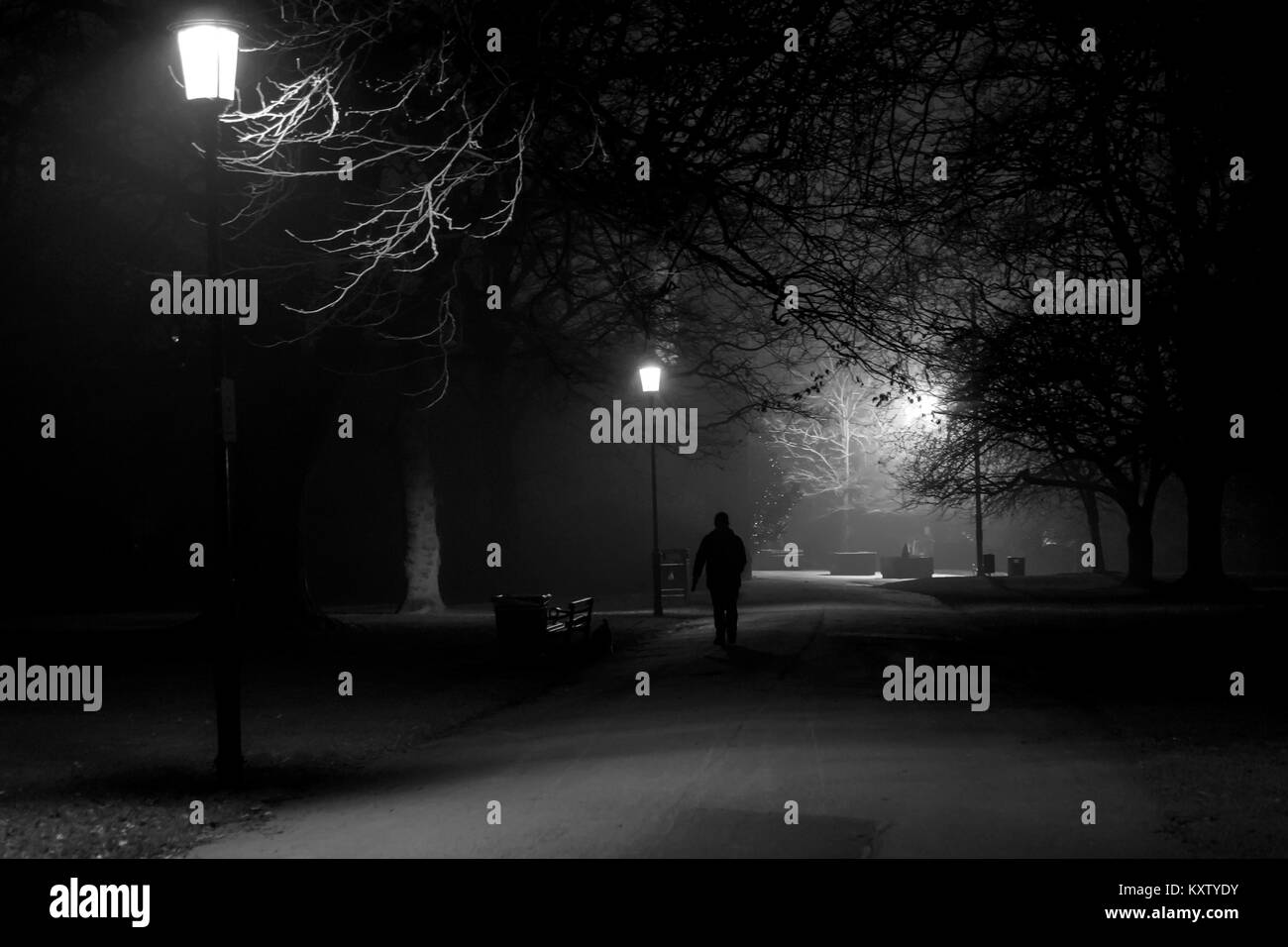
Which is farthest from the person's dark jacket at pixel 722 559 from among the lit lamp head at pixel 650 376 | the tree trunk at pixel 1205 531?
the tree trunk at pixel 1205 531

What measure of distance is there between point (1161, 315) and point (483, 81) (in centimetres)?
690

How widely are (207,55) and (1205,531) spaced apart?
93.9 ft

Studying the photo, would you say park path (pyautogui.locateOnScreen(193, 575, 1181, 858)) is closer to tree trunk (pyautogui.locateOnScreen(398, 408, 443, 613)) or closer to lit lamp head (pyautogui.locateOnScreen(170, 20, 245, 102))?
lit lamp head (pyautogui.locateOnScreen(170, 20, 245, 102))

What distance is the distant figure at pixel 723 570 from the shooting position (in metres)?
18.9

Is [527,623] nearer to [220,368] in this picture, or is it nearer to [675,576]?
[220,368]

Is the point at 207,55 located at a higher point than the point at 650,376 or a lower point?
higher

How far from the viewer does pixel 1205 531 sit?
32.6 meters

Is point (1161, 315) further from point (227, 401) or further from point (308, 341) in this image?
point (308, 341)

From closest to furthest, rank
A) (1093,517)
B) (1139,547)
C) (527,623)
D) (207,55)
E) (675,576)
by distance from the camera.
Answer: (207,55)
(527,623)
(675,576)
(1139,547)
(1093,517)

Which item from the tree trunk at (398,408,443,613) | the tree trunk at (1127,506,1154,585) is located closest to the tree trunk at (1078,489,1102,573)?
the tree trunk at (1127,506,1154,585)

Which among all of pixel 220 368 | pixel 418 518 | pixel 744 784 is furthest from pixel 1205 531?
pixel 220 368

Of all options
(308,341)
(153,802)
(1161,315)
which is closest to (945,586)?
(308,341)

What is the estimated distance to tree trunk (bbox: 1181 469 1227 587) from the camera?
32250 mm

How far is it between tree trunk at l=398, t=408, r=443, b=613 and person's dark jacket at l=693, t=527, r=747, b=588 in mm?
11756
